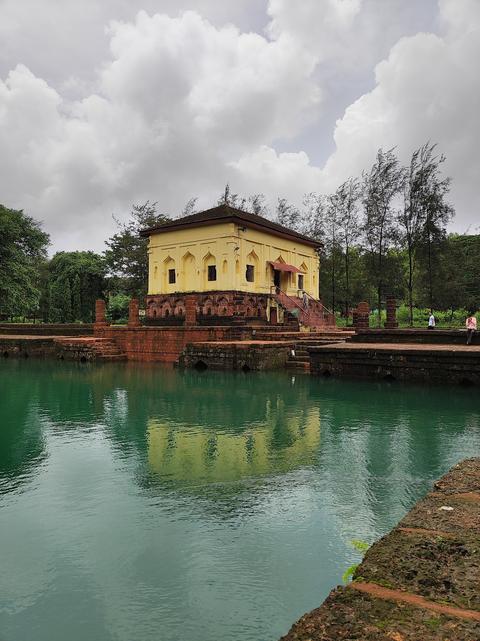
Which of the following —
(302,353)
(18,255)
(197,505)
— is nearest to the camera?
(197,505)

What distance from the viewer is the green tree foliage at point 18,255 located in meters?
28.7

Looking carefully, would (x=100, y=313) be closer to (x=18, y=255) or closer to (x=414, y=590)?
(x=18, y=255)

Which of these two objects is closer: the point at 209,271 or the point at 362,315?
the point at 362,315

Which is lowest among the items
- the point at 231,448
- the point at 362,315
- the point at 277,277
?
the point at 231,448

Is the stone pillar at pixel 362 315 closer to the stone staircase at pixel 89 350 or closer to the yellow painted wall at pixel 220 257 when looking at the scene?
the yellow painted wall at pixel 220 257

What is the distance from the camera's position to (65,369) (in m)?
17.4

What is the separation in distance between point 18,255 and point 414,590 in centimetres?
3154

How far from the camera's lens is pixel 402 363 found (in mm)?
12164

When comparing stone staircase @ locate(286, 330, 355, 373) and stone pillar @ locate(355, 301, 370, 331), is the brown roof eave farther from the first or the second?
stone staircase @ locate(286, 330, 355, 373)

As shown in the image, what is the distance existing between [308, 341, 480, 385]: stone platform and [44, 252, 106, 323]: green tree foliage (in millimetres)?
32778

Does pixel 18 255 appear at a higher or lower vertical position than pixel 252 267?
higher

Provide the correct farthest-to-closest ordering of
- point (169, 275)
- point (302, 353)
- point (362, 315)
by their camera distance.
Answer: point (169, 275), point (362, 315), point (302, 353)

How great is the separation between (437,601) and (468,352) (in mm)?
10555

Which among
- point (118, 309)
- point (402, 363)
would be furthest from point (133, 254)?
point (402, 363)
